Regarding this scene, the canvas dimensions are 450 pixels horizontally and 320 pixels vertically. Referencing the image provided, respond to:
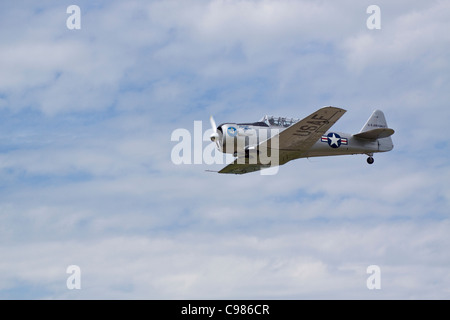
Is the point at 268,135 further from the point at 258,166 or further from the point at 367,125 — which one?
the point at 367,125

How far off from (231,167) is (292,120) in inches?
189

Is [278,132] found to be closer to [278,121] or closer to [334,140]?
[278,121]

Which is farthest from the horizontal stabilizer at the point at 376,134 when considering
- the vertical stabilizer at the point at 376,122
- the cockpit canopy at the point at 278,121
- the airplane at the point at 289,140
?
the cockpit canopy at the point at 278,121

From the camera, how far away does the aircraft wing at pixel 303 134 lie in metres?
31.5

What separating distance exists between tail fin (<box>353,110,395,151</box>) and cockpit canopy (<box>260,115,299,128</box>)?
4333mm

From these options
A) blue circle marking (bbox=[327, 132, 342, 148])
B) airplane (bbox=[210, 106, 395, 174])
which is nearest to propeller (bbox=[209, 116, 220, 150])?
airplane (bbox=[210, 106, 395, 174])

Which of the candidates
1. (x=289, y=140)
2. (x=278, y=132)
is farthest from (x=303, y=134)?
(x=278, y=132)

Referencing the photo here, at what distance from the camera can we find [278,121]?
3484 centimetres

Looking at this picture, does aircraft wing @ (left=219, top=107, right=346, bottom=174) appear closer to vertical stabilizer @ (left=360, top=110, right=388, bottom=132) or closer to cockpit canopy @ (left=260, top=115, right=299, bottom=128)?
cockpit canopy @ (left=260, top=115, right=299, bottom=128)

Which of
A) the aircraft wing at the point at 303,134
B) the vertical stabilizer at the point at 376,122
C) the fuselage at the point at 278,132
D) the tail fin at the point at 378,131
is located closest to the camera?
the aircraft wing at the point at 303,134

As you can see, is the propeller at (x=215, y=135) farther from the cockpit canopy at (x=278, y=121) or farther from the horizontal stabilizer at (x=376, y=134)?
the horizontal stabilizer at (x=376, y=134)

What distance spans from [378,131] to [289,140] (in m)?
5.90

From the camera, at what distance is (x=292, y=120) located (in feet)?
115

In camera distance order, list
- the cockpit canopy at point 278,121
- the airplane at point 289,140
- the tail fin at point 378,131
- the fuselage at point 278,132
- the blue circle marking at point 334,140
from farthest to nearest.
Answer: the tail fin at point 378,131 → the blue circle marking at point 334,140 → the cockpit canopy at point 278,121 → the fuselage at point 278,132 → the airplane at point 289,140
